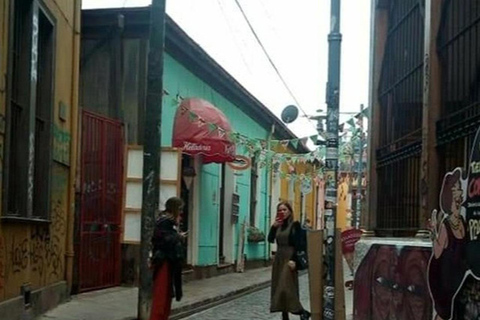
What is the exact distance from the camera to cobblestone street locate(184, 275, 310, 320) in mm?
13148

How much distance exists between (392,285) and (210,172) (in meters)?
11.8

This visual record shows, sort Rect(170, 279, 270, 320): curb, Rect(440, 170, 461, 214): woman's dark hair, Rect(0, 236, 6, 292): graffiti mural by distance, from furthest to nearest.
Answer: Rect(170, 279, 270, 320): curb → Rect(0, 236, 6, 292): graffiti mural → Rect(440, 170, 461, 214): woman's dark hair

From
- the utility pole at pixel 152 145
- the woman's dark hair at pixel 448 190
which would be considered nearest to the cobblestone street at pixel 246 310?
the utility pole at pixel 152 145

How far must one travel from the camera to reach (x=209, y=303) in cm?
1508

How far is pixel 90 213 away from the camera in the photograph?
46.8 feet

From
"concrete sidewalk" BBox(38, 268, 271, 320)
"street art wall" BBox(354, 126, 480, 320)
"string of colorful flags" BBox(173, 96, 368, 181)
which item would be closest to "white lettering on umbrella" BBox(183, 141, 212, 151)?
"string of colorful flags" BBox(173, 96, 368, 181)

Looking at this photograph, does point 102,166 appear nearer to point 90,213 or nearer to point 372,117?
point 90,213

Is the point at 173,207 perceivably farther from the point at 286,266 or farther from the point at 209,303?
the point at 209,303

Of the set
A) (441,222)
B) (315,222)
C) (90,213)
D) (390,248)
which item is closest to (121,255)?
(90,213)

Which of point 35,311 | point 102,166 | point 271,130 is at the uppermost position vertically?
point 271,130

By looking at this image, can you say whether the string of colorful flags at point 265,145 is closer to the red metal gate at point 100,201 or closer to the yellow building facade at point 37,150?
the red metal gate at point 100,201

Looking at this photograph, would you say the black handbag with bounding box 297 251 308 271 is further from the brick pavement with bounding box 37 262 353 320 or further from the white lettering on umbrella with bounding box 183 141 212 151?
the white lettering on umbrella with bounding box 183 141 212 151

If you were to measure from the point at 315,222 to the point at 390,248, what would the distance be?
3551 centimetres

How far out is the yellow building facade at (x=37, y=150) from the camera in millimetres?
9219
